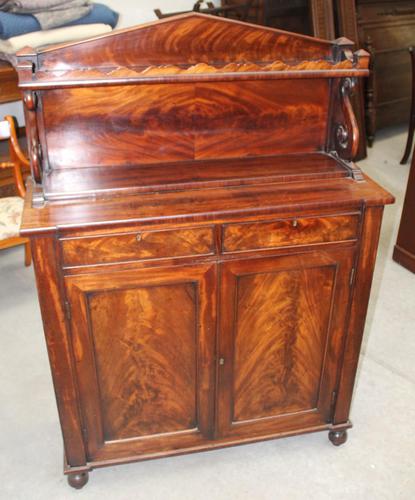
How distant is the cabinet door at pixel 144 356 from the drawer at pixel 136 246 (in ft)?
0.16

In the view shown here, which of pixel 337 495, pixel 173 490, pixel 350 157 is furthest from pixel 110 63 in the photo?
pixel 337 495

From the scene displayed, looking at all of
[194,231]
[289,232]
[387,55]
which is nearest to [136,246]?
[194,231]

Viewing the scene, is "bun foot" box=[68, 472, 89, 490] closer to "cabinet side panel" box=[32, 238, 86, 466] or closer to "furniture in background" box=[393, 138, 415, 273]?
"cabinet side panel" box=[32, 238, 86, 466]

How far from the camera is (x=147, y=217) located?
1396 mm

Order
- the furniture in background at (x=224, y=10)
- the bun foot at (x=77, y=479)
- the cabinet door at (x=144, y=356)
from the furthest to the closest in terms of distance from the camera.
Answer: the furniture in background at (x=224, y=10) → the bun foot at (x=77, y=479) → the cabinet door at (x=144, y=356)

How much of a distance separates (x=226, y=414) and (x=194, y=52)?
1110mm

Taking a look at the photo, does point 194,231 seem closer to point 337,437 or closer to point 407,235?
point 337,437

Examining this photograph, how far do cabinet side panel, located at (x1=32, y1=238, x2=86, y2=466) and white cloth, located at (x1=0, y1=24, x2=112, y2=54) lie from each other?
176 cm

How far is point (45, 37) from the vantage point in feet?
9.21

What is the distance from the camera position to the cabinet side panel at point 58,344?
4.60 feet

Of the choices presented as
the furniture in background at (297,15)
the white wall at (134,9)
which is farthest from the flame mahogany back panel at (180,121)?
the furniture in background at (297,15)

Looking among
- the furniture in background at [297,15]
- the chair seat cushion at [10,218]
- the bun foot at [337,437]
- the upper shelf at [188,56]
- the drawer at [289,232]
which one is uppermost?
the upper shelf at [188,56]

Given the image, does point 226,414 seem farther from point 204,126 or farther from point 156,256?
point 204,126

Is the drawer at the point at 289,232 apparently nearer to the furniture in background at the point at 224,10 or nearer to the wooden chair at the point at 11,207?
the wooden chair at the point at 11,207
